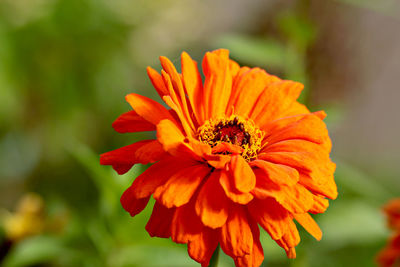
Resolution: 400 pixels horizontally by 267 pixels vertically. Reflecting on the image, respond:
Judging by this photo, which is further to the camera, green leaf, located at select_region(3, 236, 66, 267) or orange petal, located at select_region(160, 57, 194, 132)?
green leaf, located at select_region(3, 236, 66, 267)

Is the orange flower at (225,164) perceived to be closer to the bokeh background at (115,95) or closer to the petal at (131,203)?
the petal at (131,203)

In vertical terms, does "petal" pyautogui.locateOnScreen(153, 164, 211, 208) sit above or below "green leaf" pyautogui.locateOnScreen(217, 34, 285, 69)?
below

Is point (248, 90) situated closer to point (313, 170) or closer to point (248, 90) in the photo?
point (248, 90)

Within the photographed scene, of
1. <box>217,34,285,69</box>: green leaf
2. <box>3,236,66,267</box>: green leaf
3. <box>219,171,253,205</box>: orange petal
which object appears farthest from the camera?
<box>217,34,285,69</box>: green leaf

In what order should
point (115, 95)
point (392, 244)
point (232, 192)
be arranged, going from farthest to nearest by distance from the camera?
point (115, 95), point (392, 244), point (232, 192)

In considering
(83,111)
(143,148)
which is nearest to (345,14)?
(83,111)

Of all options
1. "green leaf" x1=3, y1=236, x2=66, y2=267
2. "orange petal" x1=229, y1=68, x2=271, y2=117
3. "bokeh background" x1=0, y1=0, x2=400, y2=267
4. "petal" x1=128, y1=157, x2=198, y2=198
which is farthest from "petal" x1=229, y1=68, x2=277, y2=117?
"green leaf" x1=3, y1=236, x2=66, y2=267

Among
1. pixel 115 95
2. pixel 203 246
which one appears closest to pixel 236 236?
pixel 203 246

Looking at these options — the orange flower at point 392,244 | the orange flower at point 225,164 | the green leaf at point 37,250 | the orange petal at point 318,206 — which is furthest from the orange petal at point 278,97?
the green leaf at point 37,250

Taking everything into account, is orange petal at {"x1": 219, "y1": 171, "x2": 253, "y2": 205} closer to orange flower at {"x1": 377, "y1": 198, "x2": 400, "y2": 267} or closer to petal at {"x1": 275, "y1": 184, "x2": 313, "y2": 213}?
petal at {"x1": 275, "y1": 184, "x2": 313, "y2": 213}
